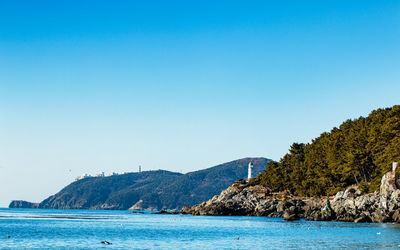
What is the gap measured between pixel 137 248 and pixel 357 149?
64.9m

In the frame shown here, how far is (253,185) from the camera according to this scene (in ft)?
494

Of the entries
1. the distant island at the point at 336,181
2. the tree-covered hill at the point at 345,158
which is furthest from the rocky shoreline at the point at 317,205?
the tree-covered hill at the point at 345,158

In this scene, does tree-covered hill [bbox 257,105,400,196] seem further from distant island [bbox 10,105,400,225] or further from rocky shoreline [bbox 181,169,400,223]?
rocky shoreline [bbox 181,169,400,223]

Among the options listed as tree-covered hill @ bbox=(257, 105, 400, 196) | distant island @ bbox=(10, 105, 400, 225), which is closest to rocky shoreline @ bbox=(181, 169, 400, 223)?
distant island @ bbox=(10, 105, 400, 225)

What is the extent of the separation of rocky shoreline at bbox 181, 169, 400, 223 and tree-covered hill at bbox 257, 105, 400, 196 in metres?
3.98

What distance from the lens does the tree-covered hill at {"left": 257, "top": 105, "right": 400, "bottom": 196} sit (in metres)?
87.2

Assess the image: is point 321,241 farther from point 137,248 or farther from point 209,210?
point 209,210

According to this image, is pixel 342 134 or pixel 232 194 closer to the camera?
pixel 342 134

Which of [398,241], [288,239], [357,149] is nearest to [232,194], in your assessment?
[357,149]

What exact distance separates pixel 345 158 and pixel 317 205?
1347 cm

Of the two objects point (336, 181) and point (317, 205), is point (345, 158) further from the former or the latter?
point (317, 205)

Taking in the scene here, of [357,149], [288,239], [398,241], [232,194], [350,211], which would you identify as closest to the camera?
[398,241]

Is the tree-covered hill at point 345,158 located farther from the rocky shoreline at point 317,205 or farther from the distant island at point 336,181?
the rocky shoreline at point 317,205

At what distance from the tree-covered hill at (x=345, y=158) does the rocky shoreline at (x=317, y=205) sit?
13.1 feet
